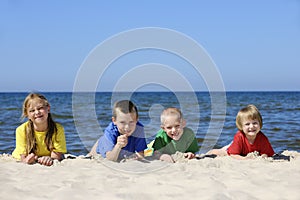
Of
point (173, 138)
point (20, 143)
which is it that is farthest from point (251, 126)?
point (20, 143)

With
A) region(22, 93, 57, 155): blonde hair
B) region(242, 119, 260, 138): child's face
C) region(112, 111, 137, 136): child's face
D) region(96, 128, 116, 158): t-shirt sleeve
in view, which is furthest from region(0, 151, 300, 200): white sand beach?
region(242, 119, 260, 138): child's face

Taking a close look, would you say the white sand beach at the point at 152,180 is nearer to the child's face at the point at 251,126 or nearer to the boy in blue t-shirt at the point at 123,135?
the boy in blue t-shirt at the point at 123,135

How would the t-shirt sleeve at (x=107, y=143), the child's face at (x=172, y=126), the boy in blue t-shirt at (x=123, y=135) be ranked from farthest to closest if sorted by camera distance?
the child's face at (x=172, y=126) → the t-shirt sleeve at (x=107, y=143) → the boy in blue t-shirt at (x=123, y=135)

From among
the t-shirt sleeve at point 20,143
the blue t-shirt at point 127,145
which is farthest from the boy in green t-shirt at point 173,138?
the t-shirt sleeve at point 20,143

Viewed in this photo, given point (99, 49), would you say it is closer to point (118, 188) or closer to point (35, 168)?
point (35, 168)

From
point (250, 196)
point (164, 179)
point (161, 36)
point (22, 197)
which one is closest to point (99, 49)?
point (161, 36)

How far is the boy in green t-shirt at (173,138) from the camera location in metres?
5.19

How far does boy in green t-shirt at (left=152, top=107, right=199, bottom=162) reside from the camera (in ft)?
17.0

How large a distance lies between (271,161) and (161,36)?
2.31 m

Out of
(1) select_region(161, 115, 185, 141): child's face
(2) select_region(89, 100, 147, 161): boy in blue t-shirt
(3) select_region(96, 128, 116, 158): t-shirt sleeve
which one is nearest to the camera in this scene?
(2) select_region(89, 100, 147, 161): boy in blue t-shirt

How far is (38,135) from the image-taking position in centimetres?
498

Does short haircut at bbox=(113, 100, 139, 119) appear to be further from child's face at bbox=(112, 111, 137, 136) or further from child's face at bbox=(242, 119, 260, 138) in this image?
child's face at bbox=(242, 119, 260, 138)

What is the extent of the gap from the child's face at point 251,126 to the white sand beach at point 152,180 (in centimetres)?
69

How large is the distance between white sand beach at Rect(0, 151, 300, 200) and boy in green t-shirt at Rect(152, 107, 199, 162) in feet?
1.92
